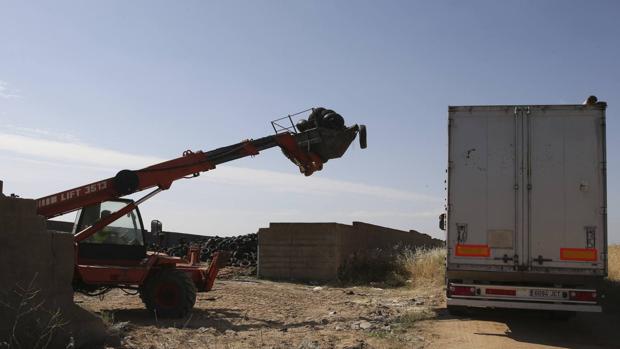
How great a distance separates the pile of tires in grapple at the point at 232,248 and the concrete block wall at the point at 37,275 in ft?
53.0

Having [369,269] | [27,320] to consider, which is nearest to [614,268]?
[369,269]

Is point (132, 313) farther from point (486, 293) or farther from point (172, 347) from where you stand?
point (486, 293)

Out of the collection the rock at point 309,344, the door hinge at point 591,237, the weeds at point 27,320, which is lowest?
the rock at point 309,344

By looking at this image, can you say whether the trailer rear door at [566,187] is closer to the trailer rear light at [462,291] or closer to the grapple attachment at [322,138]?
the trailer rear light at [462,291]

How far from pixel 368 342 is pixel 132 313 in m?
5.75

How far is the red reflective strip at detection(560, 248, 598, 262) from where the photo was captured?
10.6 meters

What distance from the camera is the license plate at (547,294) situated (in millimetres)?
10648

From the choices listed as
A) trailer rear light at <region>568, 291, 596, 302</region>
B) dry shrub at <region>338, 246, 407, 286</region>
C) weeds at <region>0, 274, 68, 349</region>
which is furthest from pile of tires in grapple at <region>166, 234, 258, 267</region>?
weeds at <region>0, 274, 68, 349</region>

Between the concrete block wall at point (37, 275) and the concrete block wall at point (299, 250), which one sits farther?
the concrete block wall at point (299, 250)

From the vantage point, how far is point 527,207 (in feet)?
35.8

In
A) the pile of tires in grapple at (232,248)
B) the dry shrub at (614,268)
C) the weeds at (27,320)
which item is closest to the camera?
the weeds at (27,320)

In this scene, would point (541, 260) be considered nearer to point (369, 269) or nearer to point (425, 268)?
point (425, 268)

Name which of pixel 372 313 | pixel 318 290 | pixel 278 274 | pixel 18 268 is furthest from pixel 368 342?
pixel 278 274

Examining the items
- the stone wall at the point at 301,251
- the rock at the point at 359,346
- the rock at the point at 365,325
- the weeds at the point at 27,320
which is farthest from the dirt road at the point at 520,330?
the stone wall at the point at 301,251
